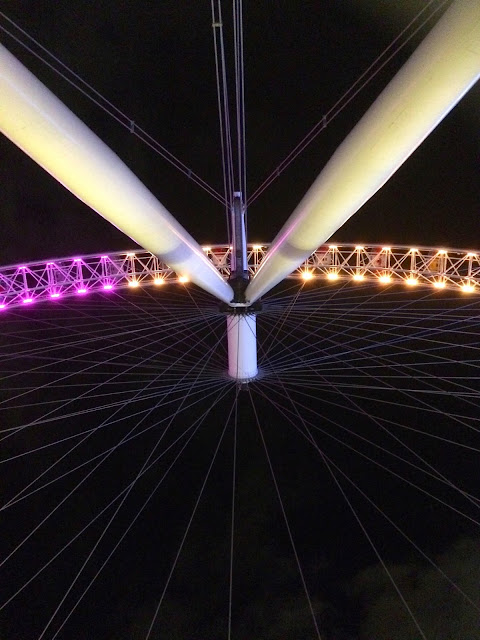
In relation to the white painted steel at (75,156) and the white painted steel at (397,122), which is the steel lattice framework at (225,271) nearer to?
the white painted steel at (75,156)

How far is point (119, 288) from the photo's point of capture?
16656 mm

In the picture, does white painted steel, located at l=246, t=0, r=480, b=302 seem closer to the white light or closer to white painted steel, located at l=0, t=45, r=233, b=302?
white painted steel, located at l=0, t=45, r=233, b=302

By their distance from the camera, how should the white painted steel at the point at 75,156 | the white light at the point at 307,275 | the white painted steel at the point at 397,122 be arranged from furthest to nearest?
1. the white light at the point at 307,275
2. the white painted steel at the point at 75,156
3. the white painted steel at the point at 397,122

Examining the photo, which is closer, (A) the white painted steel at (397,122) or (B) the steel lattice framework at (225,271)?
(A) the white painted steel at (397,122)

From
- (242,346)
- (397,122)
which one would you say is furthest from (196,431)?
(397,122)

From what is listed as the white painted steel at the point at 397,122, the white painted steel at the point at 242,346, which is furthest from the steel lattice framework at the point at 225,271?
the white painted steel at the point at 397,122

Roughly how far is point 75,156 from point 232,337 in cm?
600

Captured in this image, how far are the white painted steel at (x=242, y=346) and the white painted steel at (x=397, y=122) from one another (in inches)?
142

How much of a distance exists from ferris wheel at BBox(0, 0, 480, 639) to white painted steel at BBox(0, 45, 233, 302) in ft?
0.06

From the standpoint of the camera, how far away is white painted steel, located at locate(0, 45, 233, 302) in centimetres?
419

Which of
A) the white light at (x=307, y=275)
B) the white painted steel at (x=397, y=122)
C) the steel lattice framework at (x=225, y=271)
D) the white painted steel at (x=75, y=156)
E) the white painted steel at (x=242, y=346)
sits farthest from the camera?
the white light at (x=307, y=275)

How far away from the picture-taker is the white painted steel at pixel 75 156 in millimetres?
4188

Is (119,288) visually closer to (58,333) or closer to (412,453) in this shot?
(58,333)

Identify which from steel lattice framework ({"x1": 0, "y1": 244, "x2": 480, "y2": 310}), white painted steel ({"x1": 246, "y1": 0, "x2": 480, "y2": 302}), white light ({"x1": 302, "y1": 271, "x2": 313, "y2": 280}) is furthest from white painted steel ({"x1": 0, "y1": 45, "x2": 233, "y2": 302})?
white light ({"x1": 302, "y1": 271, "x2": 313, "y2": 280})
